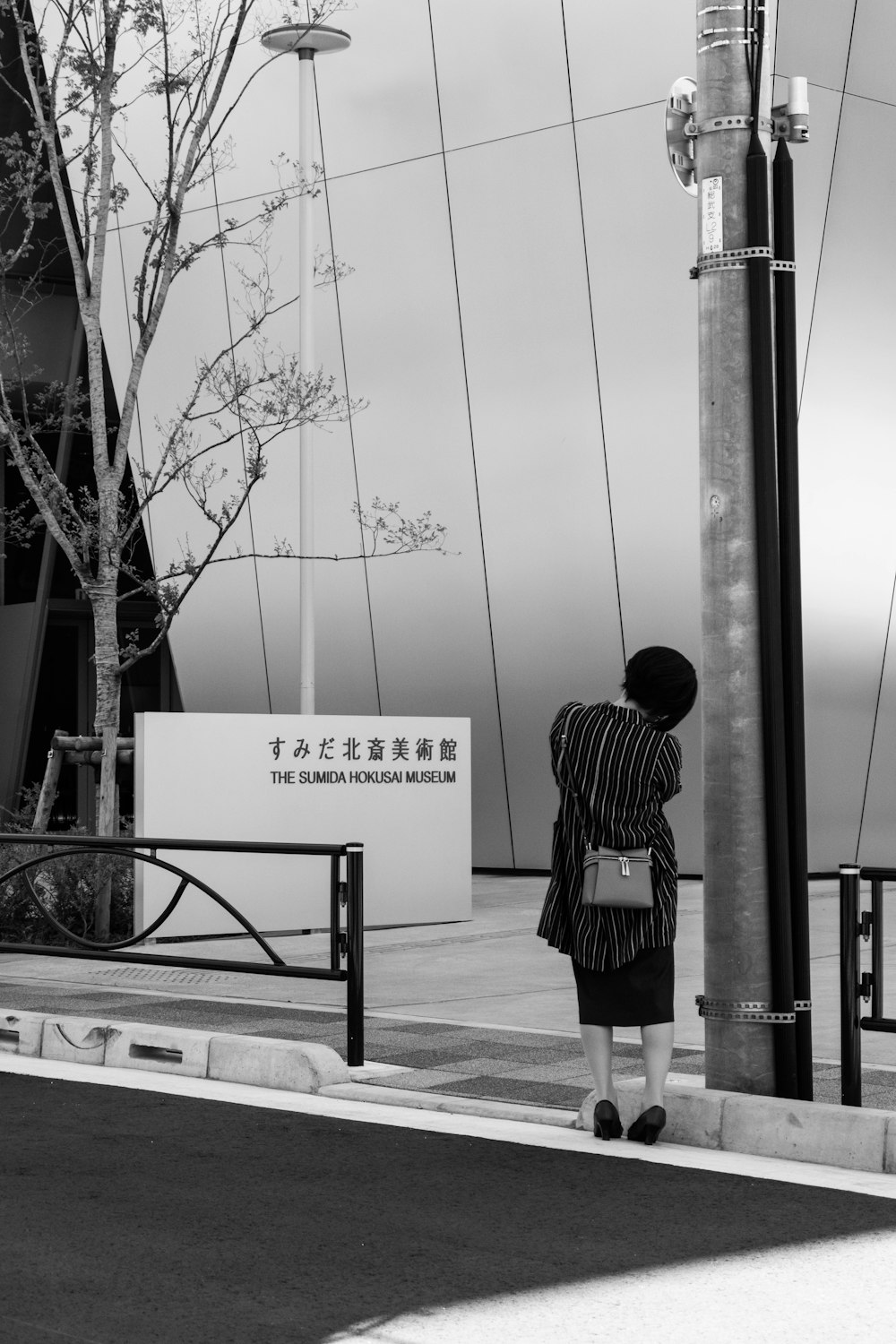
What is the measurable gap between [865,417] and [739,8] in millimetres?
10786

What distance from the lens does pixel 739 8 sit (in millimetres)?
6914

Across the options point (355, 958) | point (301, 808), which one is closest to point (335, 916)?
point (355, 958)

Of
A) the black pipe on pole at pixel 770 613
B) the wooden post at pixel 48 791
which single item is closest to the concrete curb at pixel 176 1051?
the black pipe on pole at pixel 770 613

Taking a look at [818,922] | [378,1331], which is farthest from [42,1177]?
[818,922]

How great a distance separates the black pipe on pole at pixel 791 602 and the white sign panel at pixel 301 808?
6.96m

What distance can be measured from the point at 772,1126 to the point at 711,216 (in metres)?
3.39

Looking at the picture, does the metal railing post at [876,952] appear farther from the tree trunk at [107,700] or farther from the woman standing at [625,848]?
the tree trunk at [107,700]

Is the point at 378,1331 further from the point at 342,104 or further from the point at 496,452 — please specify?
the point at 342,104

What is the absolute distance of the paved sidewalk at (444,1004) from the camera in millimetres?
7941

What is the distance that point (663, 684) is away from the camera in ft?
21.2

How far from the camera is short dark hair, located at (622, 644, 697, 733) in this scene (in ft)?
21.2

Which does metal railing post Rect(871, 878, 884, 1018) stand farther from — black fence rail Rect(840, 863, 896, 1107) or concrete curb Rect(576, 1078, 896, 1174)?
concrete curb Rect(576, 1078, 896, 1174)

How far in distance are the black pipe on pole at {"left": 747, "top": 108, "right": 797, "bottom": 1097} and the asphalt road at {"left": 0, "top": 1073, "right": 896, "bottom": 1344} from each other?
881 millimetres

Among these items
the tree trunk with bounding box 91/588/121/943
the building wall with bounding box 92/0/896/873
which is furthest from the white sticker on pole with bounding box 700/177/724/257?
the building wall with bounding box 92/0/896/873
